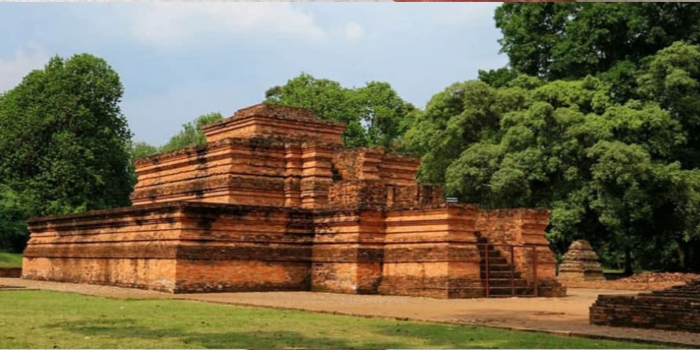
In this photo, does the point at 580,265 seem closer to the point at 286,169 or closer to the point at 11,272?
the point at 286,169

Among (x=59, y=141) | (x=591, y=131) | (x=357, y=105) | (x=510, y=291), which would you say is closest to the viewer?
(x=510, y=291)

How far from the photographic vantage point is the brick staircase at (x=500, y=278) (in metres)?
17.9

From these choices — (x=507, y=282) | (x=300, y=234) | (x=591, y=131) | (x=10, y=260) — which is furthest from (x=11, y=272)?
(x=591, y=131)

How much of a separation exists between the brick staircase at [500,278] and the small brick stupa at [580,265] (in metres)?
11.2

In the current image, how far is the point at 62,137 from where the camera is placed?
1503 inches

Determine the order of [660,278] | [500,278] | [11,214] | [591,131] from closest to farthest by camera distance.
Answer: [500,278]
[660,278]
[591,131]
[11,214]

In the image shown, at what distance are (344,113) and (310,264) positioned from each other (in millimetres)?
30873

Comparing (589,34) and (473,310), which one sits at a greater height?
(589,34)

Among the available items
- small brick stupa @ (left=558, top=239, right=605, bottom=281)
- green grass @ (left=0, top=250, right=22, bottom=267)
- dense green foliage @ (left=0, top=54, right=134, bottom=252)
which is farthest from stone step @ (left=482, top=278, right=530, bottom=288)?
dense green foliage @ (left=0, top=54, right=134, bottom=252)

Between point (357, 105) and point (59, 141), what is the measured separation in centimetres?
1820

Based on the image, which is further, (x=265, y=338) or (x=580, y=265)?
(x=580, y=265)

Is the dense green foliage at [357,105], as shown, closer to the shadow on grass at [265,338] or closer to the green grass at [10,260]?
the green grass at [10,260]

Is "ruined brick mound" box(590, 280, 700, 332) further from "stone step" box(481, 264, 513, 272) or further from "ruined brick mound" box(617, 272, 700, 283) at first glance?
"ruined brick mound" box(617, 272, 700, 283)

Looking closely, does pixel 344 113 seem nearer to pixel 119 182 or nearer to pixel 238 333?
pixel 119 182
